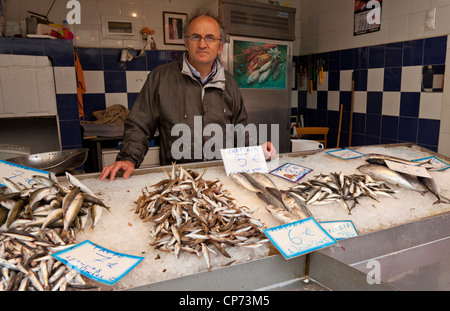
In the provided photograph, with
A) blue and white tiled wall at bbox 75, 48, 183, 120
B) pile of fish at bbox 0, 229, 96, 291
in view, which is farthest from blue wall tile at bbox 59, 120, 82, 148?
pile of fish at bbox 0, 229, 96, 291

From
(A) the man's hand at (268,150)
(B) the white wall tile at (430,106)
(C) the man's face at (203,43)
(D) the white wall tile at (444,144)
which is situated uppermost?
(C) the man's face at (203,43)

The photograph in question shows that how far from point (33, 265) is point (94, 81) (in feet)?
13.2

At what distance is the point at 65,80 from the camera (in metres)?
3.51

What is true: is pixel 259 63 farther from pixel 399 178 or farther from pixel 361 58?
pixel 399 178

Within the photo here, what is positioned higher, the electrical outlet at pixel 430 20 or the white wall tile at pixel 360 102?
the electrical outlet at pixel 430 20

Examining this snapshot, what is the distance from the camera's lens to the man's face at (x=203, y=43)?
229 centimetres

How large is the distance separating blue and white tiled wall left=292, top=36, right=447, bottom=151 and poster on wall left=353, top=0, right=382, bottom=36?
0.77 ft

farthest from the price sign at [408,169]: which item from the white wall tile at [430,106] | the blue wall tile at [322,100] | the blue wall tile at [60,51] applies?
the blue wall tile at [322,100]

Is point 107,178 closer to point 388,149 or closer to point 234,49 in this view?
point 388,149

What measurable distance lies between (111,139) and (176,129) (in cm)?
194

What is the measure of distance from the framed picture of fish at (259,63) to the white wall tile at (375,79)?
3.45 ft

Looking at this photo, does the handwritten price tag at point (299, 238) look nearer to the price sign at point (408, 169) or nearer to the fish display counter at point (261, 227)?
the fish display counter at point (261, 227)

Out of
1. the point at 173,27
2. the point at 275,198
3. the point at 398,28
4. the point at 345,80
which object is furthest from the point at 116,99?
the point at 275,198

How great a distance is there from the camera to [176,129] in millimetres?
2438
